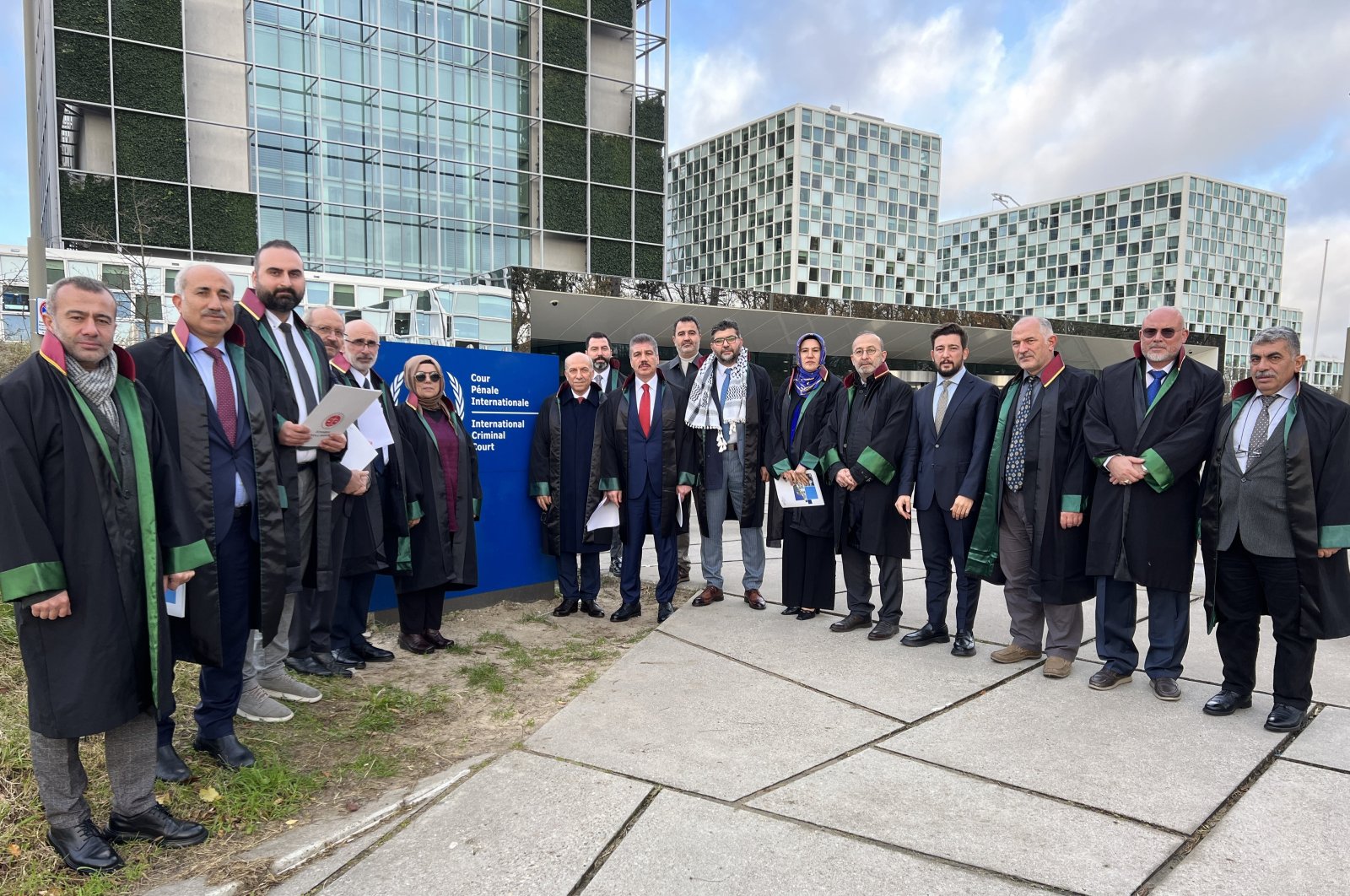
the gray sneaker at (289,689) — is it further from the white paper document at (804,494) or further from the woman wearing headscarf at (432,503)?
the white paper document at (804,494)

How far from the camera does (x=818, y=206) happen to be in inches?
4929

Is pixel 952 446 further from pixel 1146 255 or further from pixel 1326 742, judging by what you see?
pixel 1146 255

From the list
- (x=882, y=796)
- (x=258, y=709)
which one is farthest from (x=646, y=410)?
(x=882, y=796)

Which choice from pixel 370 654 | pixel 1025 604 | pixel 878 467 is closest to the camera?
pixel 1025 604

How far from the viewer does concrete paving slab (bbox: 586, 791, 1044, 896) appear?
2.56 metres

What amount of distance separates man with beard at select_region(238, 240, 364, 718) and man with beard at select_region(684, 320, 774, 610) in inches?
111

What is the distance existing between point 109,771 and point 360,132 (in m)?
38.7

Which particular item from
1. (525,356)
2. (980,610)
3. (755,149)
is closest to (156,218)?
(525,356)

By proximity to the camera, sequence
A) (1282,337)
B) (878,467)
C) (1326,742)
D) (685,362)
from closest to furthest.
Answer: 1. (1326,742)
2. (1282,337)
3. (878,467)
4. (685,362)

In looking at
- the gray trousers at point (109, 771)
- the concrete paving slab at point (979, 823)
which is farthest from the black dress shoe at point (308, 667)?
the concrete paving slab at point (979, 823)

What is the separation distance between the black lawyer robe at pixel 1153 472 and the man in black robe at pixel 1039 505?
5.9 inches

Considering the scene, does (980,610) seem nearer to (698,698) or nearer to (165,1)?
(698,698)

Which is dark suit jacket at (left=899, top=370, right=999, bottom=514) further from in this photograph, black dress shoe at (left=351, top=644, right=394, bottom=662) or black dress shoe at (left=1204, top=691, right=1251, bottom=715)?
black dress shoe at (left=351, top=644, right=394, bottom=662)

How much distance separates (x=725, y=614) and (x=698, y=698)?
1.86 metres
